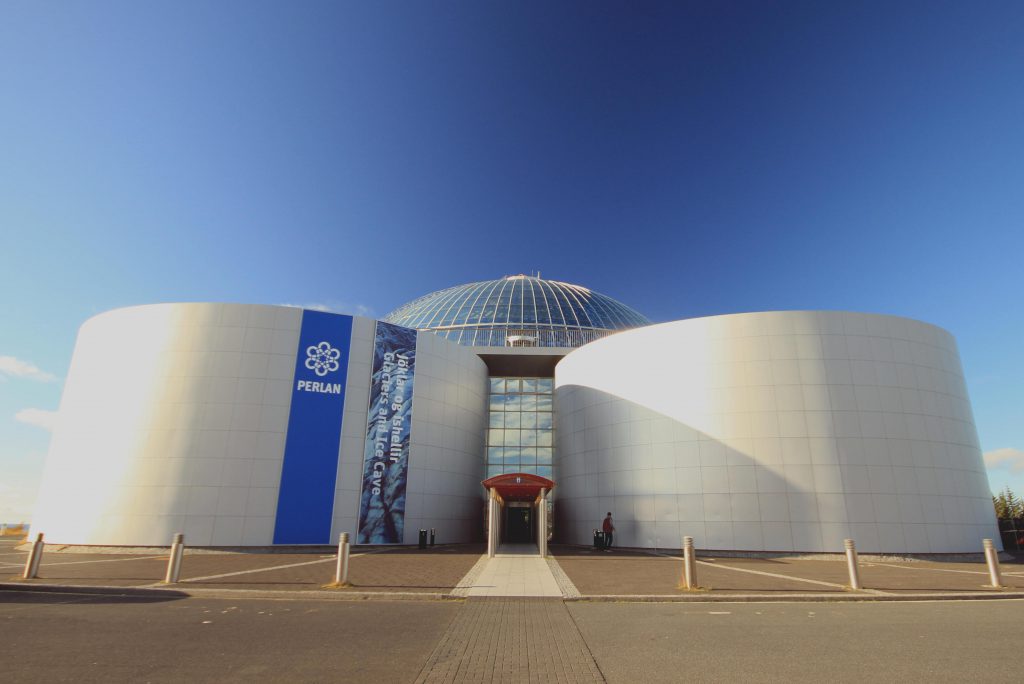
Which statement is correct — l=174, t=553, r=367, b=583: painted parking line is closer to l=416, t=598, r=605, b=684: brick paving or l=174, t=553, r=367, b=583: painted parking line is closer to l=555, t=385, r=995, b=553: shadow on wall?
l=416, t=598, r=605, b=684: brick paving

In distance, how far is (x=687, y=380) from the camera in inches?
951

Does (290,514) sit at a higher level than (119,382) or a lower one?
lower

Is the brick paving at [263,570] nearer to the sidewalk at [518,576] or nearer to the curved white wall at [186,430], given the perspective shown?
the sidewalk at [518,576]

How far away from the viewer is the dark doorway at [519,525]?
33.8 meters

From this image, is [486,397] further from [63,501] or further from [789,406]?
[63,501]

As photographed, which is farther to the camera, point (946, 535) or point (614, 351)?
point (614, 351)

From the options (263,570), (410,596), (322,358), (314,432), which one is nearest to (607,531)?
(314,432)

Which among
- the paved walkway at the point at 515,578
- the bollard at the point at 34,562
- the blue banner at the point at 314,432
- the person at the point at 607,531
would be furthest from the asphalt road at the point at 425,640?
the person at the point at 607,531

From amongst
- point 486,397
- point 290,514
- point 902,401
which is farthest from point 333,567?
point 902,401

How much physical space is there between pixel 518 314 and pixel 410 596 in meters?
30.7

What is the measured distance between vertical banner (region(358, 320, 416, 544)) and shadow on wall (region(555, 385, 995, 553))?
11011mm

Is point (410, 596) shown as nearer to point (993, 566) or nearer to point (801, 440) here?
point (993, 566)

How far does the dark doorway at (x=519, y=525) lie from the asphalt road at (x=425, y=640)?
2363 centimetres

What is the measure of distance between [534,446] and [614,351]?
10291 mm
